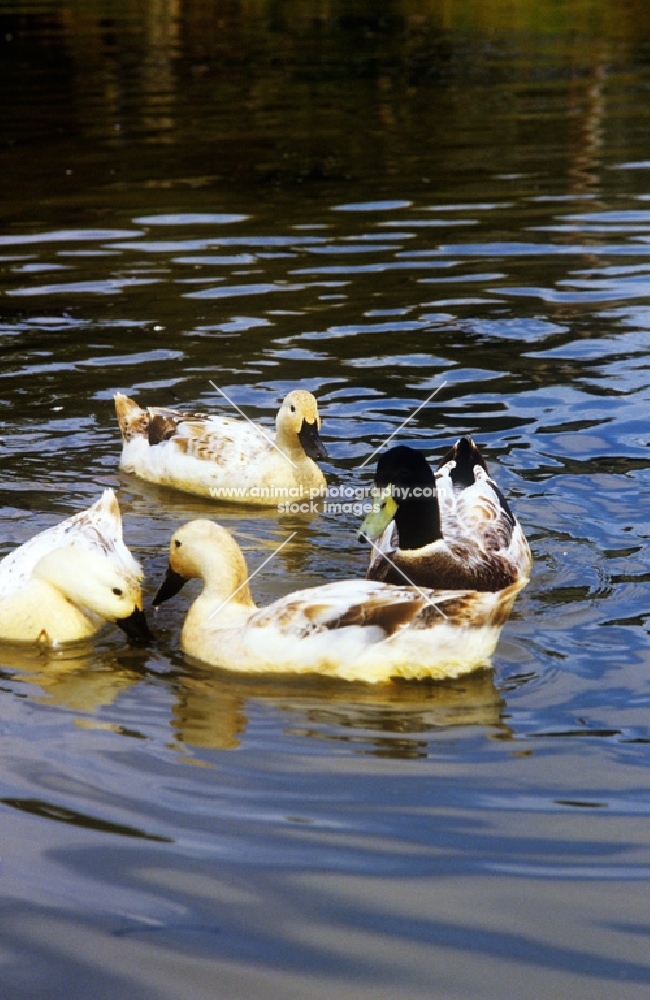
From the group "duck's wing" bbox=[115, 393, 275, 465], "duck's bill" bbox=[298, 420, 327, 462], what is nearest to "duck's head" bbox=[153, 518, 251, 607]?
"duck's bill" bbox=[298, 420, 327, 462]

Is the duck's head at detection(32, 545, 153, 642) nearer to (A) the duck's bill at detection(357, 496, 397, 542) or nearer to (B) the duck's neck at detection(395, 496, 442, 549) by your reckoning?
(A) the duck's bill at detection(357, 496, 397, 542)

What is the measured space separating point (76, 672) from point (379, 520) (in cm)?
196

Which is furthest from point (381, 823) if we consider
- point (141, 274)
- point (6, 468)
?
point (141, 274)

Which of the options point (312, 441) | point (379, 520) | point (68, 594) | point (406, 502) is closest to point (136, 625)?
point (68, 594)

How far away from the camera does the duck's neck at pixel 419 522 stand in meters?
7.68

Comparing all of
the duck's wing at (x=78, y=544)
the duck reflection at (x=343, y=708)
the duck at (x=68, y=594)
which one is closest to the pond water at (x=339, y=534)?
the duck reflection at (x=343, y=708)

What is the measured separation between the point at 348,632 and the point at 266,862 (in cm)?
183

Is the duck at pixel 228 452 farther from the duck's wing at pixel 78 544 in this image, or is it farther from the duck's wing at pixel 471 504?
the duck's wing at pixel 78 544

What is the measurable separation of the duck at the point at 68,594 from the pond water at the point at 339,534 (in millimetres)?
151

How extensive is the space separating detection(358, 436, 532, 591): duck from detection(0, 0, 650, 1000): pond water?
1.11 ft

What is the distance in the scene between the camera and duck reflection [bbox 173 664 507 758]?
240 inches

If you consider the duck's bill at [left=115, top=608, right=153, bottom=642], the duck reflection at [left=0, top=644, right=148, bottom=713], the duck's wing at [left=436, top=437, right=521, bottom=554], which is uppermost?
the duck's wing at [left=436, top=437, right=521, bottom=554]

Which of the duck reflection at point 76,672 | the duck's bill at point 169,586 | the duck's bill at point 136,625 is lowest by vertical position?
the duck reflection at point 76,672

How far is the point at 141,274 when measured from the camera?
15.0 m
